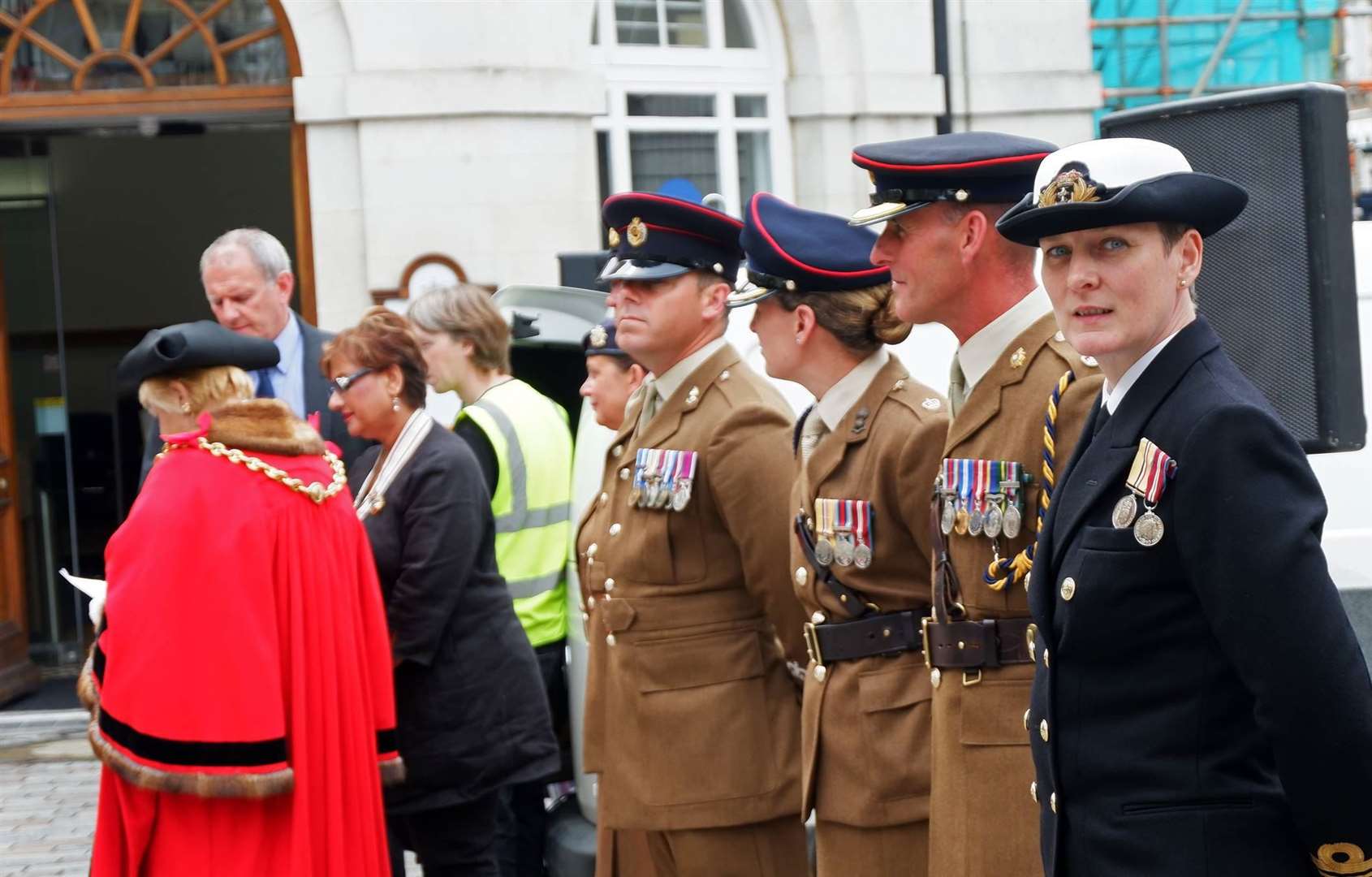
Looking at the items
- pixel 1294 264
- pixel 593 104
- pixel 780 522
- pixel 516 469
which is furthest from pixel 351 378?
pixel 593 104

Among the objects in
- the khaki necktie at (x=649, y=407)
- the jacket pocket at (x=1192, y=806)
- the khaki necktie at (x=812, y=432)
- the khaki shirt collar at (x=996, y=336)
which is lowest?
the jacket pocket at (x=1192, y=806)

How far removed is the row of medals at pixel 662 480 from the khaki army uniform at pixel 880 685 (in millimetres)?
553

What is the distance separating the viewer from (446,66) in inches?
405

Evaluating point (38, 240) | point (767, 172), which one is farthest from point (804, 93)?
point (38, 240)

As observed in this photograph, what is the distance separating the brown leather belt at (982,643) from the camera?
121 inches

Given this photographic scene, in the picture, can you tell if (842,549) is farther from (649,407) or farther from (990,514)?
(649,407)

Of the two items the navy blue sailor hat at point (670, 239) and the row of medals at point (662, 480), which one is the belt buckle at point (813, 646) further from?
the navy blue sailor hat at point (670, 239)

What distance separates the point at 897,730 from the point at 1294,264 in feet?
3.89

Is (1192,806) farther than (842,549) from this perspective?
No

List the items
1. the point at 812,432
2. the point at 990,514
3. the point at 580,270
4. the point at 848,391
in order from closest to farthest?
the point at 990,514 < the point at 848,391 < the point at 812,432 < the point at 580,270

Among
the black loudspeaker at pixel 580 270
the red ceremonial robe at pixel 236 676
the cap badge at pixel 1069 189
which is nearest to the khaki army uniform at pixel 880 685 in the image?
the cap badge at pixel 1069 189

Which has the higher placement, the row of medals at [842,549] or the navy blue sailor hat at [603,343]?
the navy blue sailor hat at [603,343]

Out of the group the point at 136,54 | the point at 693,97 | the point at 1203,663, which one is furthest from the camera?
the point at 693,97

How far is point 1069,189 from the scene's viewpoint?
251 cm
